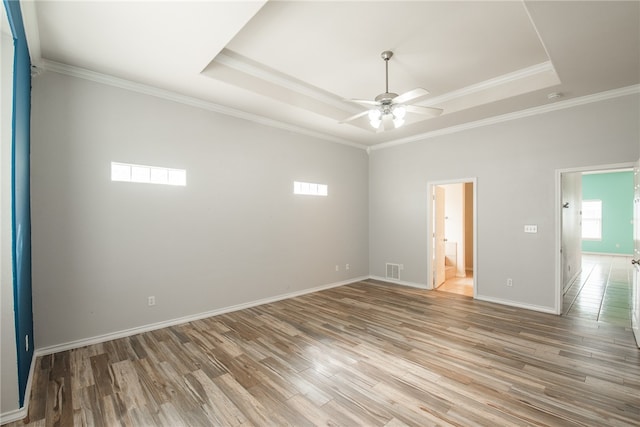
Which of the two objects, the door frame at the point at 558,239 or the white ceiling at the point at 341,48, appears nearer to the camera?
the white ceiling at the point at 341,48

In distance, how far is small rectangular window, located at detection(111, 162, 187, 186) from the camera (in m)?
3.40

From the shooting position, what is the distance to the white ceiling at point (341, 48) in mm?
2336

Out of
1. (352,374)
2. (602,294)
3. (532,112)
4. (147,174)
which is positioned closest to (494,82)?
(532,112)

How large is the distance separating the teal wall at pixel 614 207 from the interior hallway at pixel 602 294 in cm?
206

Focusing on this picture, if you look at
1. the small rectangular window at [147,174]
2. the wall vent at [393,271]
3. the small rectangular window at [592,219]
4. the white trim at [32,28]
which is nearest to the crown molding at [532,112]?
the wall vent at [393,271]

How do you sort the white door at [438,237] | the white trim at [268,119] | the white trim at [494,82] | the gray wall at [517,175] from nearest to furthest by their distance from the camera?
1. the white trim at [268,119]
2. the white trim at [494,82]
3. the gray wall at [517,175]
4. the white door at [438,237]

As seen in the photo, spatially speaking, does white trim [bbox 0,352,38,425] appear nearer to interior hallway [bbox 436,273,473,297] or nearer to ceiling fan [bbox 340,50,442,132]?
ceiling fan [bbox 340,50,442,132]

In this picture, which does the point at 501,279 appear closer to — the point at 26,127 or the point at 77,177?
the point at 77,177

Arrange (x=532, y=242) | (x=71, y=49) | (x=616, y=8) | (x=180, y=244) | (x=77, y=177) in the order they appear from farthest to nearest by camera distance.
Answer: (x=532, y=242) → (x=180, y=244) → (x=77, y=177) → (x=71, y=49) → (x=616, y=8)

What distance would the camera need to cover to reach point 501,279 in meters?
4.69

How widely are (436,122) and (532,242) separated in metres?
2.51

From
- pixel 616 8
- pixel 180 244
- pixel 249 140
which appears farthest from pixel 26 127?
pixel 616 8

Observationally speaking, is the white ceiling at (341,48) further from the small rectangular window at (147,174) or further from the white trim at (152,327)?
the white trim at (152,327)

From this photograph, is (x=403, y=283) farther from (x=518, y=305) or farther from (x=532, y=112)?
(x=532, y=112)
